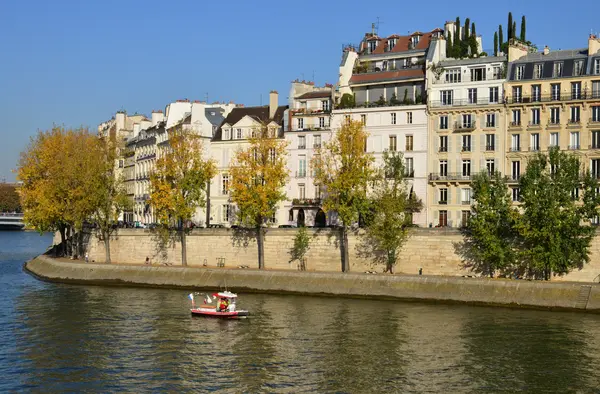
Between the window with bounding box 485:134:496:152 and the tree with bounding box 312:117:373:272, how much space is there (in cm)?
1201

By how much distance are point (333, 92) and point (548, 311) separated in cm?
3902

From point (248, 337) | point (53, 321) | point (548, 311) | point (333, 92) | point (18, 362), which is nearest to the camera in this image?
point (18, 362)

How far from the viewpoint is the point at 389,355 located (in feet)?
162

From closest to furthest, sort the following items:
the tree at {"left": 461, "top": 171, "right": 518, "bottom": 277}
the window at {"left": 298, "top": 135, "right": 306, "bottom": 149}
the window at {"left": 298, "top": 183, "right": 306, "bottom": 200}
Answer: the tree at {"left": 461, "top": 171, "right": 518, "bottom": 277}
the window at {"left": 298, "top": 183, "right": 306, "bottom": 200}
the window at {"left": 298, "top": 135, "right": 306, "bottom": 149}

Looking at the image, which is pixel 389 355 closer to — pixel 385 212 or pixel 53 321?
pixel 53 321

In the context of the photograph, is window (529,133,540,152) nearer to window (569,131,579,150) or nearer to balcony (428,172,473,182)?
window (569,131,579,150)

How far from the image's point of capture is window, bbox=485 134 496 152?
8540 centimetres

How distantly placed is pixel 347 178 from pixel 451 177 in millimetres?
12402

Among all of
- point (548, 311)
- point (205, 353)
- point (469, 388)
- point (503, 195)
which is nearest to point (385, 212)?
point (503, 195)

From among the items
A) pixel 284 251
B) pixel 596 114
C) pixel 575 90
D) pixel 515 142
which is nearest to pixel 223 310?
pixel 284 251

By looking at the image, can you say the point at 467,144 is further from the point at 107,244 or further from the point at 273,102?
the point at 107,244

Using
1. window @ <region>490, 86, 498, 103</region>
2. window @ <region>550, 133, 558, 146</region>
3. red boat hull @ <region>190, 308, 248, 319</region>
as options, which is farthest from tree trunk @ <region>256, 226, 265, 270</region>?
window @ <region>550, 133, 558, 146</region>

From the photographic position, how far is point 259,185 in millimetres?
83500

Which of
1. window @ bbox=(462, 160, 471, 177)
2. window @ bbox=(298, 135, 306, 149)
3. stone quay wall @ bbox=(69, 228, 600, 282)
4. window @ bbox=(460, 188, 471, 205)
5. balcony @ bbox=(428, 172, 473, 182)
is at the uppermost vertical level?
window @ bbox=(298, 135, 306, 149)
